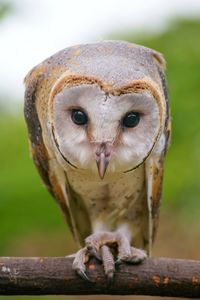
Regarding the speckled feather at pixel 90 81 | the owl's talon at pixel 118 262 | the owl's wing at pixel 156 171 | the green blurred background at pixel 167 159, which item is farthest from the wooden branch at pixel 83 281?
the green blurred background at pixel 167 159

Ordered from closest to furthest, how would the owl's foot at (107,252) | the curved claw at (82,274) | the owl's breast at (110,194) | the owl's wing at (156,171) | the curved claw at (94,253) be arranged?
the curved claw at (82,274) → the owl's foot at (107,252) → the curved claw at (94,253) → the owl's wing at (156,171) → the owl's breast at (110,194)

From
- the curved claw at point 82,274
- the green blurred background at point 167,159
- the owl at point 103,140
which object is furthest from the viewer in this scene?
the green blurred background at point 167,159

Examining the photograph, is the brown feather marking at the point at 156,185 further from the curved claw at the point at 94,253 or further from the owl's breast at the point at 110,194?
the curved claw at the point at 94,253

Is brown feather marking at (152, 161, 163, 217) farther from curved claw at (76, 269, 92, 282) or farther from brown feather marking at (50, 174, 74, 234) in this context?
curved claw at (76, 269, 92, 282)

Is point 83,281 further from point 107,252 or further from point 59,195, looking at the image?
point 59,195

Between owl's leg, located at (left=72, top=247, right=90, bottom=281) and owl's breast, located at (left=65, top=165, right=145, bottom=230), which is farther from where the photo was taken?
owl's breast, located at (left=65, top=165, right=145, bottom=230)

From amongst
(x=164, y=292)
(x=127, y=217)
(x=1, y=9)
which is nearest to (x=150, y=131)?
(x=164, y=292)

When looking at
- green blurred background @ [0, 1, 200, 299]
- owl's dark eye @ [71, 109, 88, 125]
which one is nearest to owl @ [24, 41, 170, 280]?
owl's dark eye @ [71, 109, 88, 125]

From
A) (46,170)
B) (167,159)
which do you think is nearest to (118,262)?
(46,170)

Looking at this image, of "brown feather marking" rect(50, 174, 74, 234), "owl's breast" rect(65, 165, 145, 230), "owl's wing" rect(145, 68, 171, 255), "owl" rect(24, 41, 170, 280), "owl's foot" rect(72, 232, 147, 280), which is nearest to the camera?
"owl's foot" rect(72, 232, 147, 280)
